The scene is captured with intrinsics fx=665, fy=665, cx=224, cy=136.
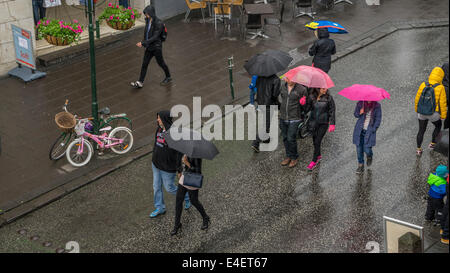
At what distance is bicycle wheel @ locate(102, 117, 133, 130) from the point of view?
12.8 meters

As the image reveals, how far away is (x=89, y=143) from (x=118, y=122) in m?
1.39

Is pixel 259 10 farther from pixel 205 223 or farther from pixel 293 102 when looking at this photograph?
pixel 205 223

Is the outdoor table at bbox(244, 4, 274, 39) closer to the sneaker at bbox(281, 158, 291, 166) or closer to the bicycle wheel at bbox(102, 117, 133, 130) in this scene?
the bicycle wheel at bbox(102, 117, 133, 130)

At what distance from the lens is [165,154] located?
33.3 feet

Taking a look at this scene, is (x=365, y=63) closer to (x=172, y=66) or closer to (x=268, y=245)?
(x=172, y=66)

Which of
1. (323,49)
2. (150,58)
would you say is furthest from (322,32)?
(150,58)

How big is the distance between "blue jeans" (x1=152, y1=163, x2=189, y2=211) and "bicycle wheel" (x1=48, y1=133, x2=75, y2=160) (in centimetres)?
268

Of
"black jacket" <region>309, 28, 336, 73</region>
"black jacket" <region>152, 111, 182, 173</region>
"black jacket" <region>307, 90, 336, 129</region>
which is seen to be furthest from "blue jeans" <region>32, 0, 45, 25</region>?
"black jacket" <region>307, 90, 336, 129</region>

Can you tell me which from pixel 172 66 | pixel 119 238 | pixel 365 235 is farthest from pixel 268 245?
pixel 172 66

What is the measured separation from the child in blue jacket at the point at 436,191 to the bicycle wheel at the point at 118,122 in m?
5.89

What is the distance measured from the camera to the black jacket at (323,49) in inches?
551

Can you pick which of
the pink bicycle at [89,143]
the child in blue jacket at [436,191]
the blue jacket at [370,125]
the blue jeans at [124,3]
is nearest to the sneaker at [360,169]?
the blue jacket at [370,125]

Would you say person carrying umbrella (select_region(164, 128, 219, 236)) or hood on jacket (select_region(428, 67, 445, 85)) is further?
hood on jacket (select_region(428, 67, 445, 85))

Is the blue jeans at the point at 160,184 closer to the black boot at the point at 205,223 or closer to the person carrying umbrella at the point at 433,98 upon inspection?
the black boot at the point at 205,223
